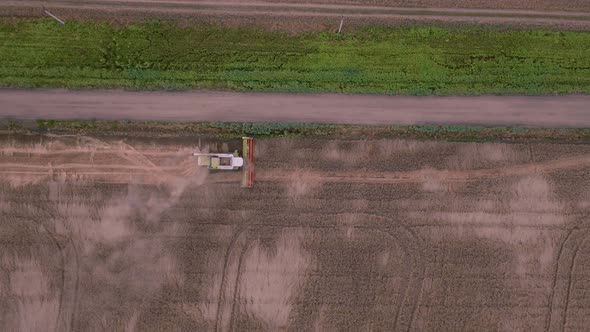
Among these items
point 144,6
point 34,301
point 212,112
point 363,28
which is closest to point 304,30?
point 363,28

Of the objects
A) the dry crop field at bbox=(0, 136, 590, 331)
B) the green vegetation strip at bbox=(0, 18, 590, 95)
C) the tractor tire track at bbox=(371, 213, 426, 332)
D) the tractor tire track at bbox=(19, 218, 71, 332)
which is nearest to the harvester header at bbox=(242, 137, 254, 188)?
the dry crop field at bbox=(0, 136, 590, 331)

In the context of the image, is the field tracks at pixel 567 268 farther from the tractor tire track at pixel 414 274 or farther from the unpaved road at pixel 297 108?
the tractor tire track at pixel 414 274

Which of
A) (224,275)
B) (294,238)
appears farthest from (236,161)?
(224,275)

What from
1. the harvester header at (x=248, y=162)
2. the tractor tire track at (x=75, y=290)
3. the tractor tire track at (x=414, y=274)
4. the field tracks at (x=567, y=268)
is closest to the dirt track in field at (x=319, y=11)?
the harvester header at (x=248, y=162)

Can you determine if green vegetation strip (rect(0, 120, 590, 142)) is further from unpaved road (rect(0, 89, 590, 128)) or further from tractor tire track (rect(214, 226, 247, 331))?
tractor tire track (rect(214, 226, 247, 331))

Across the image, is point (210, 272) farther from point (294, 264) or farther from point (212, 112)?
point (212, 112)

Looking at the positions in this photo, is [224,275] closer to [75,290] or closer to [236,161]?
[236,161]
